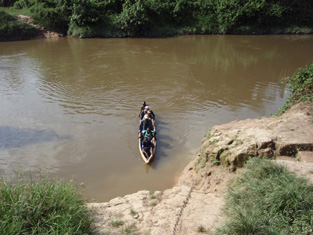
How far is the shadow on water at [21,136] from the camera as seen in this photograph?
8742mm

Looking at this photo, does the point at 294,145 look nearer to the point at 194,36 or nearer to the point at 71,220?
the point at 71,220

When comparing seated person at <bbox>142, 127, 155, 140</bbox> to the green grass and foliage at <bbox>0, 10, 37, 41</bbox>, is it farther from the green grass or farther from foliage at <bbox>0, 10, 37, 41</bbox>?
foliage at <bbox>0, 10, 37, 41</bbox>

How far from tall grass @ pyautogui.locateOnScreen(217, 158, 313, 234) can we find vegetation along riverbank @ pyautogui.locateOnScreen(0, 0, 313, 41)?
26784 millimetres

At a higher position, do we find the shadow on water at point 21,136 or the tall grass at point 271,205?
the tall grass at point 271,205

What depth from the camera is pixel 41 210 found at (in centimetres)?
354

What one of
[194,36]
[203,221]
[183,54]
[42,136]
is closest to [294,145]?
[203,221]

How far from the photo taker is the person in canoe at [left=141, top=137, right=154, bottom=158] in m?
8.03

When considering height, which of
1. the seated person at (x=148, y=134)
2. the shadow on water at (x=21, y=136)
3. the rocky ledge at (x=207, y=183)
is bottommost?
the shadow on water at (x=21, y=136)

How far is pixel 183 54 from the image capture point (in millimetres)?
21469

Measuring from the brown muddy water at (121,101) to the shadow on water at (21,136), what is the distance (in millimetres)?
33

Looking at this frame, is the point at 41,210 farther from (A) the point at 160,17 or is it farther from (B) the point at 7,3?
(B) the point at 7,3

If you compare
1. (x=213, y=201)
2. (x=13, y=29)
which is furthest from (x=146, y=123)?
(x=13, y=29)

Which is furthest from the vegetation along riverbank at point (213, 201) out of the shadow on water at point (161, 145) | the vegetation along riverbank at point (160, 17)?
the vegetation along riverbank at point (160, 17)

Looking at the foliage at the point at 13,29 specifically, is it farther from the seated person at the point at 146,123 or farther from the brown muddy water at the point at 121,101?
the seated person at the point at 146,123
